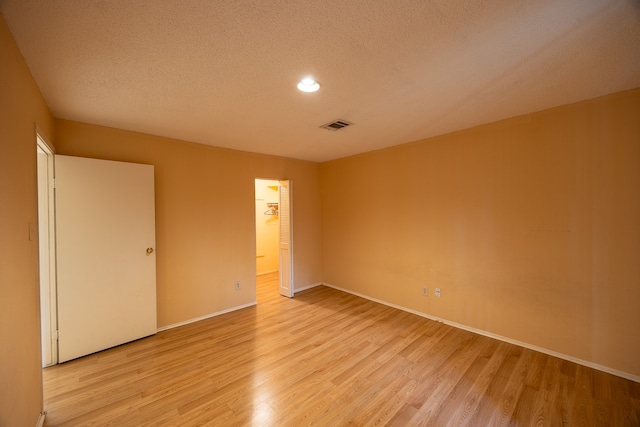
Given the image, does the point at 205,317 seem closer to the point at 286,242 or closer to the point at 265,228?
the point at 286,242

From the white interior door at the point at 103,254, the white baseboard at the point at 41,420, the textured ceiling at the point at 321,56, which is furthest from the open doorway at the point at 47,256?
the white baseboard at the point at 41,420

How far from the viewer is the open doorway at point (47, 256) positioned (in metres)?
2.33

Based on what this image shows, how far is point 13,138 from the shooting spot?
1324mm

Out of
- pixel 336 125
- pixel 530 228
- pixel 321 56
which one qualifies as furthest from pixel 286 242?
pixel 530 228

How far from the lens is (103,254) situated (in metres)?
2.61

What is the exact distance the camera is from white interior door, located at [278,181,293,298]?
421 cm

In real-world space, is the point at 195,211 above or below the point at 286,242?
above

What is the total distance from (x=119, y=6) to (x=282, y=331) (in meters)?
3.09

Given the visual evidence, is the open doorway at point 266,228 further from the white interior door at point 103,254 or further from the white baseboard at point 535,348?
the white baseboard at point 535,348

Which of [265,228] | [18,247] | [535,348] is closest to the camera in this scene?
[18,247]

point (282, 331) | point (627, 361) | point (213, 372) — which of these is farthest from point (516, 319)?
point (213, 372)

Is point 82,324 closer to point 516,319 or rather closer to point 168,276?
point 168,276

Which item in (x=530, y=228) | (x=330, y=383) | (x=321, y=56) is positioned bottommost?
(x=330, y=383)

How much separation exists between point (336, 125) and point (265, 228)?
13.0ft
